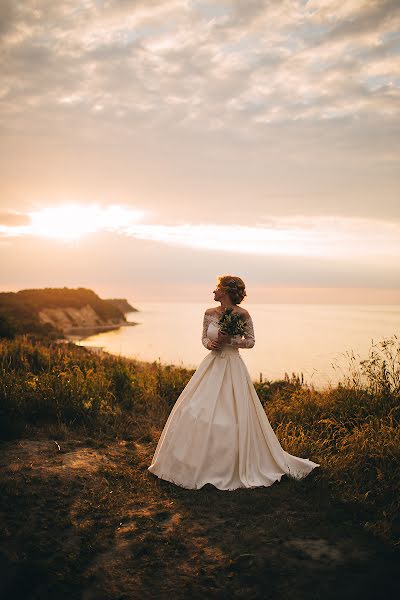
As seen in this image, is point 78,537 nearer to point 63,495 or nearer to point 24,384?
point 63,495

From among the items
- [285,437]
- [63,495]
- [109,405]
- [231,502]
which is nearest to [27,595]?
[63,495]

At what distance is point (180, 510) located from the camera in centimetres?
547

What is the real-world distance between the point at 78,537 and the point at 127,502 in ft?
3.44

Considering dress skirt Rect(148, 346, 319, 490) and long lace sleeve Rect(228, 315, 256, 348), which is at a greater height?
long lace sleeve Rect(228, 315, 256, 348)

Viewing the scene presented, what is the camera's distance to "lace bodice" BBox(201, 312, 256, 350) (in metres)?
6.54

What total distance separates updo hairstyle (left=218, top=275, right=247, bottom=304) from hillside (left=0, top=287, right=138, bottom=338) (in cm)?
3893

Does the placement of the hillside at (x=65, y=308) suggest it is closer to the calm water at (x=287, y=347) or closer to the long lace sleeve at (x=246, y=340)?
the calm water at (x=287, y=347)

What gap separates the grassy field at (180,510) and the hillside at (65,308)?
36.8 metres

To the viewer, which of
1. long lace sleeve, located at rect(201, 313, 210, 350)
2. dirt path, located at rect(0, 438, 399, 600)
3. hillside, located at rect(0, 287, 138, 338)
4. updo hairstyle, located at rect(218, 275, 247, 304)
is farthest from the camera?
hillside, located at rect(0, 287, 138, 338)

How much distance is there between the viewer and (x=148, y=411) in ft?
32.1

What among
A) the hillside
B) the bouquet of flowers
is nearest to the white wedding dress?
the bouquet of flowers

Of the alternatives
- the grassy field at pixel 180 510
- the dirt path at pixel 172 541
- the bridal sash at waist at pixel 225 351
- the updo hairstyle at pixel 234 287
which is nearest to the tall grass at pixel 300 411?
the grassy field at pixel 180 510

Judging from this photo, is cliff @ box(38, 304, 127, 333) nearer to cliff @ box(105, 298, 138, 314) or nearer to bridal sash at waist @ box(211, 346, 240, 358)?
cliff @ box(105, 298, 138, 314)

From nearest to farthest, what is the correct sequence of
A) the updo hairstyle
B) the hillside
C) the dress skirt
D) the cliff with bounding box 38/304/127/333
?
the dress skirt < the updo hairstyle < the hillside < the cliff with bounding box 38/304/127/333
